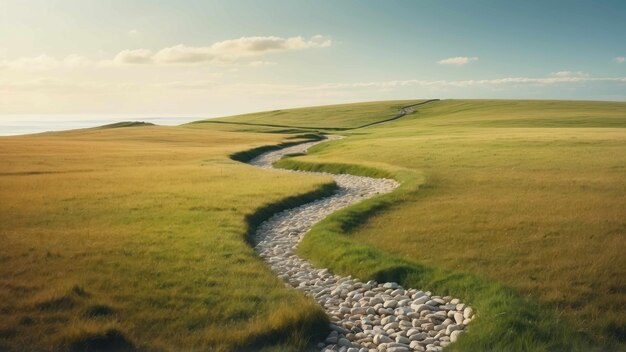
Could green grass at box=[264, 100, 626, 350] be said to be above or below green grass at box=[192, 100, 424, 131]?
below

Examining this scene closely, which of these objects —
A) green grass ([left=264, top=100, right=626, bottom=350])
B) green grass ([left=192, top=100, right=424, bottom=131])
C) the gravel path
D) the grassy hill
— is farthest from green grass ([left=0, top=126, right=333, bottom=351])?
green grass ([left=192, top=100, right=424, bottom=131])

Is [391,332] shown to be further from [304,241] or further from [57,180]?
→ [57,180]

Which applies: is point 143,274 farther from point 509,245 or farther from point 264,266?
point 509,245

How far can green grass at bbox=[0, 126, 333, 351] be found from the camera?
10.2 m

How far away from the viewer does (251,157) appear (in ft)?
207

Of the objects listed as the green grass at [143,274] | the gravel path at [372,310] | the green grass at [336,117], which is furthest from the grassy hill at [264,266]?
the green grass at [336,117]

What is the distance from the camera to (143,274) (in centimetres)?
1391

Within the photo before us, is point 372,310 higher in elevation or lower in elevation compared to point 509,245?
lower

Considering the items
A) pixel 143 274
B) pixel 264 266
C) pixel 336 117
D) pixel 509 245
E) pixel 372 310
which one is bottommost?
pixel 372 310

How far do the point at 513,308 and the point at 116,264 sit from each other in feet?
35.1

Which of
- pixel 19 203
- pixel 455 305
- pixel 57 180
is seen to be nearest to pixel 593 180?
pixel 455 305

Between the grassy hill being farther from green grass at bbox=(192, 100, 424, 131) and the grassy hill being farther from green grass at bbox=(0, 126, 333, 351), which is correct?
green grass at bbox=(192, 100, 424, 131)

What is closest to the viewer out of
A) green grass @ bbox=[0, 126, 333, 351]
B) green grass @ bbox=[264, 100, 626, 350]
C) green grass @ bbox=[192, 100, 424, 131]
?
green grass @ bbox=[0, 126, 333, 351]

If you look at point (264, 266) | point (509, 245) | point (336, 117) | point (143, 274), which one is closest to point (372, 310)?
point (264, 266)
